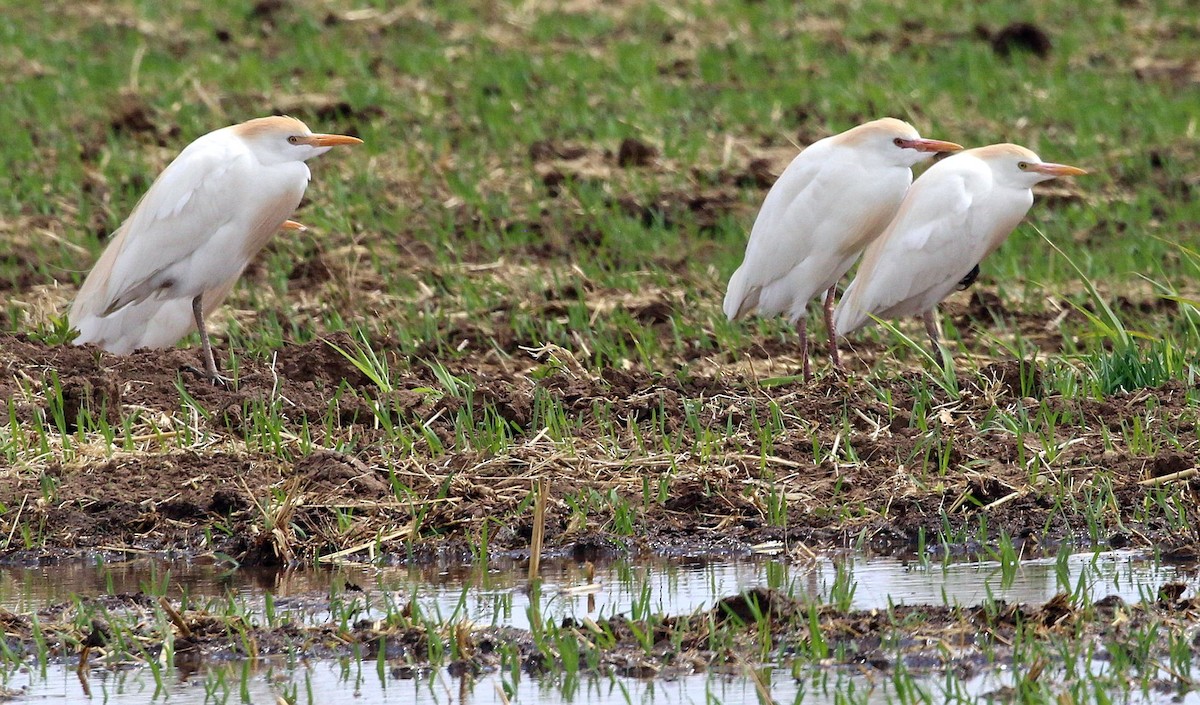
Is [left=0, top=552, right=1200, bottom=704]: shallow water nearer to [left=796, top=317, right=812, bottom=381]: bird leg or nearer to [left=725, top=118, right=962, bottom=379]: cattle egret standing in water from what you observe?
[left=796, top=317, right=812, bottom=381]: bird leg

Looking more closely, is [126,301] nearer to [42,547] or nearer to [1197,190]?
[42,547]

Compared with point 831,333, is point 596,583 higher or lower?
lower

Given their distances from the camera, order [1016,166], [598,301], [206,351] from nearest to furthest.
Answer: [206,351], [1016,166], [598,301]

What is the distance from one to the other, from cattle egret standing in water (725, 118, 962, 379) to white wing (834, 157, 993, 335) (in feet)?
0.58

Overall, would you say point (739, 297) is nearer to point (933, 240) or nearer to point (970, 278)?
point (933, 240)

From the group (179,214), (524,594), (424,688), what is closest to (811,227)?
(179,214)

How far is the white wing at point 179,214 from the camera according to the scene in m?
7.85

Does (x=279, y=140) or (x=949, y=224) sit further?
(x=949, y=224)

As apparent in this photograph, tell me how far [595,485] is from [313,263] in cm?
449

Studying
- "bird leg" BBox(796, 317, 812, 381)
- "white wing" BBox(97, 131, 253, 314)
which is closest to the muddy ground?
"bird leg" BBox(796, 317, 812, 381)

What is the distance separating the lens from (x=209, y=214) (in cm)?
790

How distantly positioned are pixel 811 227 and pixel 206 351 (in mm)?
2677

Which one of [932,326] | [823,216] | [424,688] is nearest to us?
[424,688]

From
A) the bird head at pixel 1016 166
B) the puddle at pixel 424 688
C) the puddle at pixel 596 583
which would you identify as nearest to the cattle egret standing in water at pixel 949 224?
the bird head at pixel 1016 166
